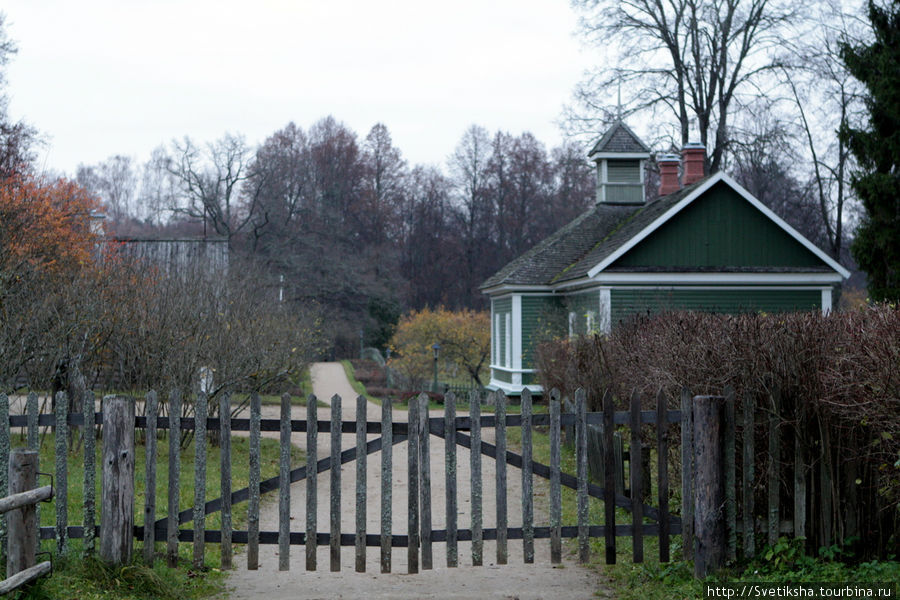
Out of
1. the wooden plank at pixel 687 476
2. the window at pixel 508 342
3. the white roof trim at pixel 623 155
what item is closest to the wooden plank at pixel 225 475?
the wooden plank at pixel 687 476

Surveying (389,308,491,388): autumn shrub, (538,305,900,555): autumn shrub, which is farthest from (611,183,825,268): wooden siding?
(538,305,900,555): autumn shrub

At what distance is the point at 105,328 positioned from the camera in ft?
44.0

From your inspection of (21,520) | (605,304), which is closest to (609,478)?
(21,520)

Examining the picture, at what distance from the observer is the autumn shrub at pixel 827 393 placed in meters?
5.95

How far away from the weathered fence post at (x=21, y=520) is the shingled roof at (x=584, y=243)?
17216 mm

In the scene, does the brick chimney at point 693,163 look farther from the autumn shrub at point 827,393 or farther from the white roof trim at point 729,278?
the autumn shrub at point 827,393

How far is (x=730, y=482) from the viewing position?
21.9ft

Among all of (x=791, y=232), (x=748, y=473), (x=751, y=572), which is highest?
(x=791, y=232)

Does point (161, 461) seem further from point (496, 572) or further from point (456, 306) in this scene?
point (456, 306)

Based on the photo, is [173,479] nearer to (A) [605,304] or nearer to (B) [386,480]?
(B) [386,480]

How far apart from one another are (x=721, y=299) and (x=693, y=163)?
5.29 metres

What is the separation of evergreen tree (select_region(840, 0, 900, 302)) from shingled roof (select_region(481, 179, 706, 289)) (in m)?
4.22

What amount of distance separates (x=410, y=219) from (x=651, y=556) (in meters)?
53.6

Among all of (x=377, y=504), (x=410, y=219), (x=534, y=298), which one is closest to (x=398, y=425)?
(x=377, y=504)
